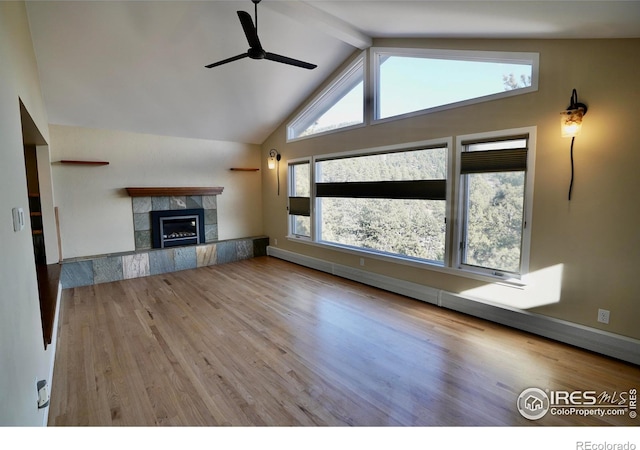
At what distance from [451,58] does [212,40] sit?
2995 mm

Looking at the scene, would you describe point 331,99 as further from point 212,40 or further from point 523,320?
point 523,320

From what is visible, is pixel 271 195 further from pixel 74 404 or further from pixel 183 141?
pixel 74 404

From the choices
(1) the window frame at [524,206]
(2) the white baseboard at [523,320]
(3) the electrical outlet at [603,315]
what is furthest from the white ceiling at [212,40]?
(2) the white baseboard at [523,320]

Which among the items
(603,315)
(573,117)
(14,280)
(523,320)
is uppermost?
(573,117)

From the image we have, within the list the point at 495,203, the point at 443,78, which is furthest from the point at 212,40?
the point at 495,203

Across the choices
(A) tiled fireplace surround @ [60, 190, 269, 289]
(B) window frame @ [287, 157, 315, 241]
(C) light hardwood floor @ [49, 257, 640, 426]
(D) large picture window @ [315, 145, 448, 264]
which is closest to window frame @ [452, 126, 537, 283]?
(D) large picture window @ [315, 145, 448, 264]

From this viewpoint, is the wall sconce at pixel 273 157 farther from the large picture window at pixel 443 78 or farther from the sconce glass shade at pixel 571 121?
the sconce glass shade at pixel 571 121

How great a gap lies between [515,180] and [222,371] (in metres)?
3.37

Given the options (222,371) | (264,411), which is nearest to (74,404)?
(222,371)

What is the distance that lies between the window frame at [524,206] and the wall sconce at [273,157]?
3.90 meters

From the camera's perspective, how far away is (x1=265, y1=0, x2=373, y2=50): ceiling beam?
3.44 m

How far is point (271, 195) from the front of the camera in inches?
273

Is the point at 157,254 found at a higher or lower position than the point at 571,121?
lower

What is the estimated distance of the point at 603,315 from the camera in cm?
276
